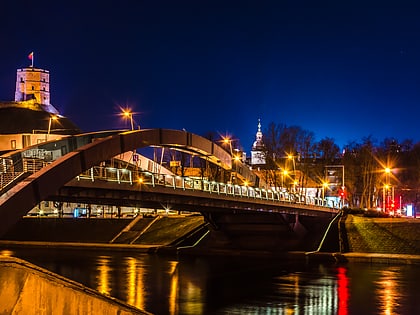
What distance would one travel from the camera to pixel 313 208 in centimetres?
6238

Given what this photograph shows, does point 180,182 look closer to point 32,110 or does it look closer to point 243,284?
point 243,284

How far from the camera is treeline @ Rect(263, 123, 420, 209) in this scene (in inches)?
3374

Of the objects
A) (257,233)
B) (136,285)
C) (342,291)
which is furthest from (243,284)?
(257,233)

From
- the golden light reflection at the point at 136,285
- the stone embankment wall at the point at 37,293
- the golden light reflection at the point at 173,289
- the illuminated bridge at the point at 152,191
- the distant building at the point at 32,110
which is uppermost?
the distant building at the point at 32,110

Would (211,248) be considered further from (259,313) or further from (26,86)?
(26,86)

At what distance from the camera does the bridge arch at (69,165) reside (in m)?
25.2

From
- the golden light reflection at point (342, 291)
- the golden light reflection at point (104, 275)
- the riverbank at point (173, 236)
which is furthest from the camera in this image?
the riverbank at point (173, 236)

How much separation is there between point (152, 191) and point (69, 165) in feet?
24.5

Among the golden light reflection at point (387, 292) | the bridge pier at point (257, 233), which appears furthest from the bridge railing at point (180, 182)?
the golden light reflection at point (387, 292)

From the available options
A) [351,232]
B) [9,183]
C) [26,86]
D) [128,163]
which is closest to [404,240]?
[351,232]

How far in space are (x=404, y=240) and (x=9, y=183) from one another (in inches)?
1582

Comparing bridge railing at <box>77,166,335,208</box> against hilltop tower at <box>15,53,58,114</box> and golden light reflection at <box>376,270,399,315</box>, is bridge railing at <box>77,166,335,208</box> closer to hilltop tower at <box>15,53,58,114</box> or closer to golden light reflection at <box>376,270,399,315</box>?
golden light reflection at <box>376,270,399,315</box>

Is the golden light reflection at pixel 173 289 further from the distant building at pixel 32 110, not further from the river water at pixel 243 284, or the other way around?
the distant building at pixel 32 110

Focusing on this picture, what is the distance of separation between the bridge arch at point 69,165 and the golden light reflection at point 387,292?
15233 mm
